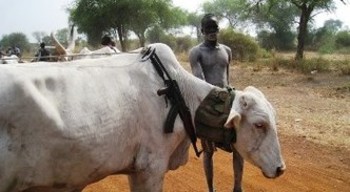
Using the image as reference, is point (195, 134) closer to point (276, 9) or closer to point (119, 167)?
point (119, 167)

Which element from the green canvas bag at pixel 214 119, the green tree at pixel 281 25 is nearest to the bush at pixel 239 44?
the green tree at pixel 281 25

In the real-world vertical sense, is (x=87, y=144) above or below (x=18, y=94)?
below

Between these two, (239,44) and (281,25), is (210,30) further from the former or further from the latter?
(281,25)

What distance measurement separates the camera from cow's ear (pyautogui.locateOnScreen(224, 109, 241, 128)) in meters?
3.90

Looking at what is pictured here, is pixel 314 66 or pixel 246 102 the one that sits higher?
pixel 246 102

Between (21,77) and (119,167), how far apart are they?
0.94 metres

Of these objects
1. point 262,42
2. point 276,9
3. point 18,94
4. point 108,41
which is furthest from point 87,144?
point 276,9

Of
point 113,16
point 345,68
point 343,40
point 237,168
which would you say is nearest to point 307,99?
point 345,68

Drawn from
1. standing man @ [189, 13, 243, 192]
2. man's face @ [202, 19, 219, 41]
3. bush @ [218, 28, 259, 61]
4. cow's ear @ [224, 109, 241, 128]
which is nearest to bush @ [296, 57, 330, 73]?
bush @ [218, 28, 259, 61]

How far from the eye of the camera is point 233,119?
394 centimetres

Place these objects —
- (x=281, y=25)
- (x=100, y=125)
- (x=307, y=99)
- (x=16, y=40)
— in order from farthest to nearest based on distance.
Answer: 1. (x=16, y=40)
2. (x=281, y=25)
3. (x=307, y=99)
4. (x=100, y=125)

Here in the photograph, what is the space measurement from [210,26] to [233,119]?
1.86 metres

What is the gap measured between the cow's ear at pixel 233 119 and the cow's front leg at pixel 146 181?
0.62 metres

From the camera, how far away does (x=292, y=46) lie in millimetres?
49969
